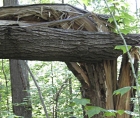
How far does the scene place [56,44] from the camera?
2.90 meters

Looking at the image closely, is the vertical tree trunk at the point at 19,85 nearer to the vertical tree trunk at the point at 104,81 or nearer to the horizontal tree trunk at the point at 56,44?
the vertical tree trunk at the point at 104,81

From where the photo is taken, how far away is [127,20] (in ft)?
7.07

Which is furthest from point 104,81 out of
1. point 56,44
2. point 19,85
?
point 19,85

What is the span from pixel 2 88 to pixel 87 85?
540 cm

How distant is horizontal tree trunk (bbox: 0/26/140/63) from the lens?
105 inches

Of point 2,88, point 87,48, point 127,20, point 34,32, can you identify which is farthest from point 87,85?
point 2,88

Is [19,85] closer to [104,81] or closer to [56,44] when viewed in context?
[104,81]

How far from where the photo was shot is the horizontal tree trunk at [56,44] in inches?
105

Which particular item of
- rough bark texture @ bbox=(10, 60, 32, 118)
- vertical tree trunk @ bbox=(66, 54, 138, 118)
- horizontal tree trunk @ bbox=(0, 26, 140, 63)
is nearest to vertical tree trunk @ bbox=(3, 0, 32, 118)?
rough bark texture @ bbox=(10, 60, 32, 118)

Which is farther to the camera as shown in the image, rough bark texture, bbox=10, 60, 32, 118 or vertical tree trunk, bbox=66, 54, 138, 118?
rough bark texture, bbox=10, 60, 32, 118

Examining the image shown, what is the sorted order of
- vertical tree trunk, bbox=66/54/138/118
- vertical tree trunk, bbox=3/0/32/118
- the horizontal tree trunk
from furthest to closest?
vertical tree trunk, bbox=3/0/32/118 → vertical tree trunk, bbox=66/54/138/118 → the horizontal tree trunk

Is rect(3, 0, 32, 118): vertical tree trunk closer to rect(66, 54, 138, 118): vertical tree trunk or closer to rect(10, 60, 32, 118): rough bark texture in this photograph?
rect(10, 60, 32, 118): rough bark texture

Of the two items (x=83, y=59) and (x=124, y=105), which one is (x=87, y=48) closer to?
(x=83, y=59)

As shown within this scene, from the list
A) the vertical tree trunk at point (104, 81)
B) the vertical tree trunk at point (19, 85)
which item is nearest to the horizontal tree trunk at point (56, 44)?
the vertical tree trunk at point (104, 81)
